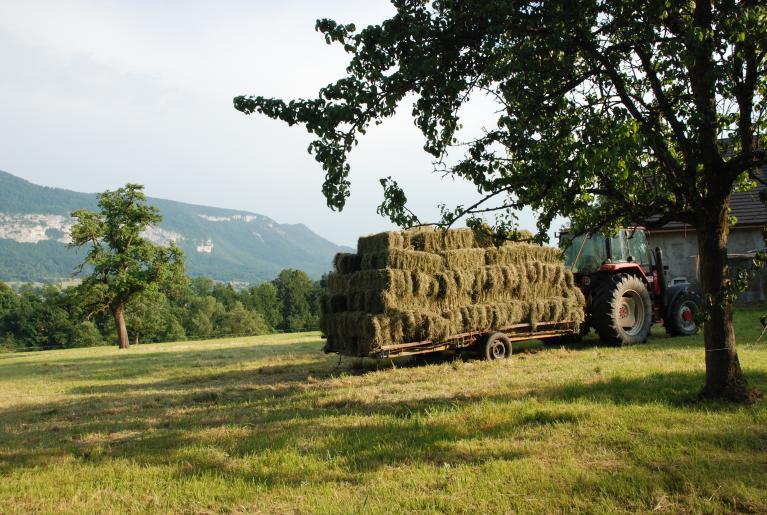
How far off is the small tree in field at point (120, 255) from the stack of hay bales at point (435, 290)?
27958 millimetres

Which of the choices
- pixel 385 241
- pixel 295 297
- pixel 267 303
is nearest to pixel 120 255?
pixel 385 241

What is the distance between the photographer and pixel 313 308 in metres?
108

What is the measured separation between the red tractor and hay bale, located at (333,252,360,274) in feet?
14.7

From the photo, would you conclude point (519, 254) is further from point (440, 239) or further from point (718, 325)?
point (718, 325)

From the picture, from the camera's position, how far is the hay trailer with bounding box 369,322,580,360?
10570mm

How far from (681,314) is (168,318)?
7018cm

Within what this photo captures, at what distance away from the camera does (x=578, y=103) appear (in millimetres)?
6867

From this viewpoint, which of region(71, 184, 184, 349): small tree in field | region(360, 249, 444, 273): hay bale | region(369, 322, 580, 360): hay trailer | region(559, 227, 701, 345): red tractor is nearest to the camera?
region(369, 322, 580, 360): hay trailer

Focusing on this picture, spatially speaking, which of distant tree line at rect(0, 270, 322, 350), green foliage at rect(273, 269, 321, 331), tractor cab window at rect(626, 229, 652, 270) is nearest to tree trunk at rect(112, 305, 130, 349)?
distant tree line at rect(0, 270, 322, 350)

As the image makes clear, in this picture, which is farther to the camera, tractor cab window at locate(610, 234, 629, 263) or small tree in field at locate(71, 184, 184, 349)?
small tree in field at locate(71, 184, 184, 349)

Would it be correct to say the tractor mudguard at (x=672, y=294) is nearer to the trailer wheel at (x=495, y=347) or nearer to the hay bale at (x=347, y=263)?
the trailer wheel at (x=495, y=347)

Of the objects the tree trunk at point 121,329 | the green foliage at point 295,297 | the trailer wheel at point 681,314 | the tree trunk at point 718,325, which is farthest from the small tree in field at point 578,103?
the green foliage at point 295,297

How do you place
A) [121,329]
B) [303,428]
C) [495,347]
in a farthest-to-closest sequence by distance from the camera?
[121,329] → [495,347] → [303,428]

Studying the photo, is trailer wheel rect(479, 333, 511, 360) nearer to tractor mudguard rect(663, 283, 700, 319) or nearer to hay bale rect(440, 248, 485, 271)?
hay bale rect(440, 248, 485, 271)
